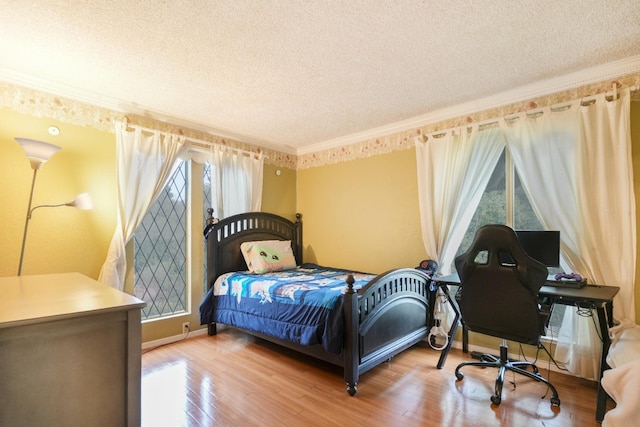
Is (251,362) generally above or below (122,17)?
below

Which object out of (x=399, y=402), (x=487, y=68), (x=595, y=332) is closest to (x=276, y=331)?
(x=399, y=402)

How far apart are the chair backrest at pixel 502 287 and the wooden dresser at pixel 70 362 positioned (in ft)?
6.76

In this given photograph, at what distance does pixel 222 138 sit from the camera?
3.81 meters

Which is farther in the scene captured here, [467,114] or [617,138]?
[467,114]

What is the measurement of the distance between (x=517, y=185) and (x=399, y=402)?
7.21ft

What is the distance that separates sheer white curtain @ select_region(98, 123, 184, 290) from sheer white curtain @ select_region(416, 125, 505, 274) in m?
2.75

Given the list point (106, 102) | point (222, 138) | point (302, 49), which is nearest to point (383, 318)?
point (302, 49)

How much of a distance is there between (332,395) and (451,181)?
87.9 inches

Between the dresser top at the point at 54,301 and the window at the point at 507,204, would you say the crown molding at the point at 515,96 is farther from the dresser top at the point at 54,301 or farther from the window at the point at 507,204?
the dresser top at the point at 54,301

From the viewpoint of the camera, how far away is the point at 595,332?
2.35 metres

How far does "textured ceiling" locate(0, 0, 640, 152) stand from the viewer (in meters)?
1.75

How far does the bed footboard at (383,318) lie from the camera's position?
2.25 meters

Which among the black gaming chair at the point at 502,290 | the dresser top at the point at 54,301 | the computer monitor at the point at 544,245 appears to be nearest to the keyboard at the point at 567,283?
the computer monitor at the point at 544,245

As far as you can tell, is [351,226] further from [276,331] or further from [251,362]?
[251,362]
